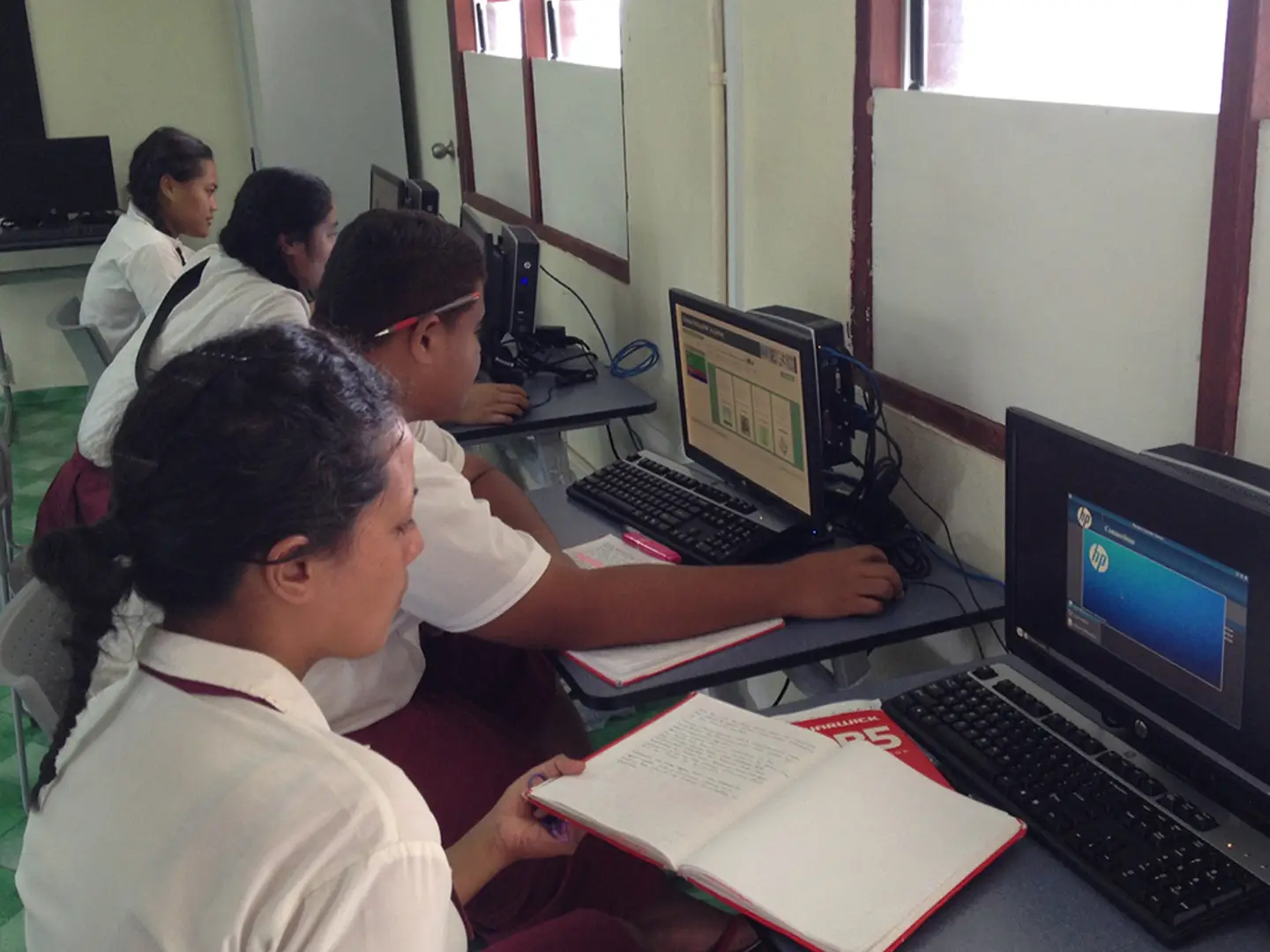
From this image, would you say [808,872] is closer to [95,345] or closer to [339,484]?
[339,484]

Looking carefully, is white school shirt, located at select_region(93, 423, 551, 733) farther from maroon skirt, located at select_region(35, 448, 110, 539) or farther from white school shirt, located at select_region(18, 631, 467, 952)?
maroon skirt, located at select_region(35, 448, 110, 539)

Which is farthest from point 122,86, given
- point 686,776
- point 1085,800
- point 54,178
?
point 1085,800

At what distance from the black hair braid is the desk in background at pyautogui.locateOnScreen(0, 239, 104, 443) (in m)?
4.20

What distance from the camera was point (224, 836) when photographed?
0.80 m

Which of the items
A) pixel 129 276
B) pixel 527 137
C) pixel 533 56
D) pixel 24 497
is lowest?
pixel 24 497

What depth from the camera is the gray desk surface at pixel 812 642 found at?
4.77 ft

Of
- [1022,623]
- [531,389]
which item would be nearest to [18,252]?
[531,389]

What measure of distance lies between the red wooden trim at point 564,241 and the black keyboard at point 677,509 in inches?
37.2

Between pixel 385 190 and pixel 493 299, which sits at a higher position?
pixel 385 190

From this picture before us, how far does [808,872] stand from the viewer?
104cm

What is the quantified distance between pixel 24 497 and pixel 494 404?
2.50m

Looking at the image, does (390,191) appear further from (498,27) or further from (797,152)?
(797,152)

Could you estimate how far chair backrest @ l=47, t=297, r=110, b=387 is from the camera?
3.03 m

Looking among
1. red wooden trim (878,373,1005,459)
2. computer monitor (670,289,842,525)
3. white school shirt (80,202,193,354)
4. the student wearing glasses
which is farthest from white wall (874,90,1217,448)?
white school shirt (80,202,193,354)
